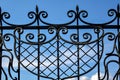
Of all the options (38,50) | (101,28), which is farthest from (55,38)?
(101,28)

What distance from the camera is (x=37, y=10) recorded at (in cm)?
621

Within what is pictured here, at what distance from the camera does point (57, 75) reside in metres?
5.99

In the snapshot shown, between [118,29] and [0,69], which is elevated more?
[118,29]

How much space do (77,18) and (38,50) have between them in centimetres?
75

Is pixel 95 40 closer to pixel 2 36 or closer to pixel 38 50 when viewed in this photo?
pixel 38 50

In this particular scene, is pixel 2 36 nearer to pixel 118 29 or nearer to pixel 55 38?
pixel 55 38

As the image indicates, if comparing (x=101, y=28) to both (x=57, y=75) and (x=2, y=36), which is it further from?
(x=2, y=36)

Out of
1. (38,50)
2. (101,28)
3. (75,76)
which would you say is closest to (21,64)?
(38,50)

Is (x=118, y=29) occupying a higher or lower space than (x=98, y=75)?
higher

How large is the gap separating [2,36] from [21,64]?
1.73 ft

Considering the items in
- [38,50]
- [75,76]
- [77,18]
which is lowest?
[75,76]

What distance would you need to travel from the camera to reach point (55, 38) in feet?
20.2

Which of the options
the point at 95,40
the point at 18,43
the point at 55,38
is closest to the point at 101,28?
the point at 95,40

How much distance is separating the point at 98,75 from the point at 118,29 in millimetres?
749
